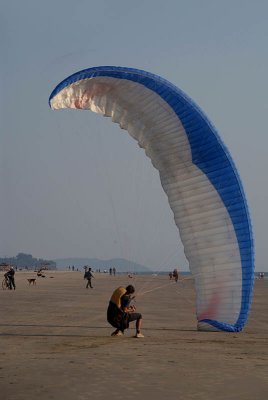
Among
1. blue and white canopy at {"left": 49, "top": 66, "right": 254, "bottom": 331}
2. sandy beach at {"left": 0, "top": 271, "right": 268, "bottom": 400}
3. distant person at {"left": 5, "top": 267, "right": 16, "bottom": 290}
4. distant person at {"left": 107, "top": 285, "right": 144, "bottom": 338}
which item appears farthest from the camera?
distant person at {"left": 5, "top": 267, "right": 16, "bottom": 290}

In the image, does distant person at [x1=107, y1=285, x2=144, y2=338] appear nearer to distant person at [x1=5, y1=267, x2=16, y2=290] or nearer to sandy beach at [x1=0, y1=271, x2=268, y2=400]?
sandy beach at [x1=0, y1=271, x2=268, y2=400]

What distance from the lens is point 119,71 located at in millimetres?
12383

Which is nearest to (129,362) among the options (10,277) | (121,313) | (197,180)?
(121,313)

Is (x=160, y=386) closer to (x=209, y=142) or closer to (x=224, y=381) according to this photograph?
(x=224, y=381)

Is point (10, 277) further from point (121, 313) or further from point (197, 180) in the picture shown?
point (197, 180)

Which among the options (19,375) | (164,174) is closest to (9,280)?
(164,174)

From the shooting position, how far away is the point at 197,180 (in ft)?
41.5

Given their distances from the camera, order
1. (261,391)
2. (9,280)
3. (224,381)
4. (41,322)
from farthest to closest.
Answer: (9,280)
(41,322)
(224,381)
(261,391)

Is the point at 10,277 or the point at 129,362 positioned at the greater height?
the point at 10,277

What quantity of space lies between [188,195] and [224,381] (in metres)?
5.97

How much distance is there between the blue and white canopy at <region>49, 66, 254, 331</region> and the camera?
1230 centimetres

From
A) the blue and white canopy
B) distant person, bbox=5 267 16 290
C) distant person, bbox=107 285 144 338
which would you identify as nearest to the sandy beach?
distant person, bbox=107 285 144 338

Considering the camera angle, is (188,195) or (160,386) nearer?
(160,386)

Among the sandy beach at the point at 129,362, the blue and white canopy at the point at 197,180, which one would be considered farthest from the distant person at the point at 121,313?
the blue and white canopy at the point at 197,180
